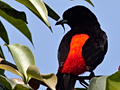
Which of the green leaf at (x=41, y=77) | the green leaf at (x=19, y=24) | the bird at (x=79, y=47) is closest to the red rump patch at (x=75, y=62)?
the bird at (x=79, y=47)

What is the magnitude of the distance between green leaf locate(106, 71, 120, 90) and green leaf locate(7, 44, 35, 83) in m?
0.39

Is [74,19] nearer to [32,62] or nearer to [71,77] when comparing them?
[71,77]

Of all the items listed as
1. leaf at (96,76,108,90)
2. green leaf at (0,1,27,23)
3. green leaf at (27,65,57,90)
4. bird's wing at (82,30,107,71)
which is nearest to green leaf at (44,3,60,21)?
green leaf at (0,1,27,23)

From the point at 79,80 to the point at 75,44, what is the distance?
42cm

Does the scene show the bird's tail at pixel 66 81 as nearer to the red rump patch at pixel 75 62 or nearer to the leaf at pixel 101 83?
the red rump patch at pixel 75 62

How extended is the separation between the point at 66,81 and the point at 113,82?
52.5 inches

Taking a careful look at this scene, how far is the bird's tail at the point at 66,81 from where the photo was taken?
80.4 inches

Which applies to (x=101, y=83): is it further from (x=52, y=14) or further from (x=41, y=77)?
(x=52, y=14)

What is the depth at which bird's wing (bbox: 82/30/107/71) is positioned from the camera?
2.50 metres

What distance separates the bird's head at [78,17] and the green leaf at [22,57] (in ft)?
6.80

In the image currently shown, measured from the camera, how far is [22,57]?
1224 mm

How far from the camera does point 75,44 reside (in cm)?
245

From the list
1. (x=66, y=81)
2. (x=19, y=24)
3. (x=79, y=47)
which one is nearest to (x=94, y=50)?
(x=79, y=47)

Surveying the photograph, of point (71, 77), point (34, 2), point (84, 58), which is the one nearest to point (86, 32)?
point (84, 58)
